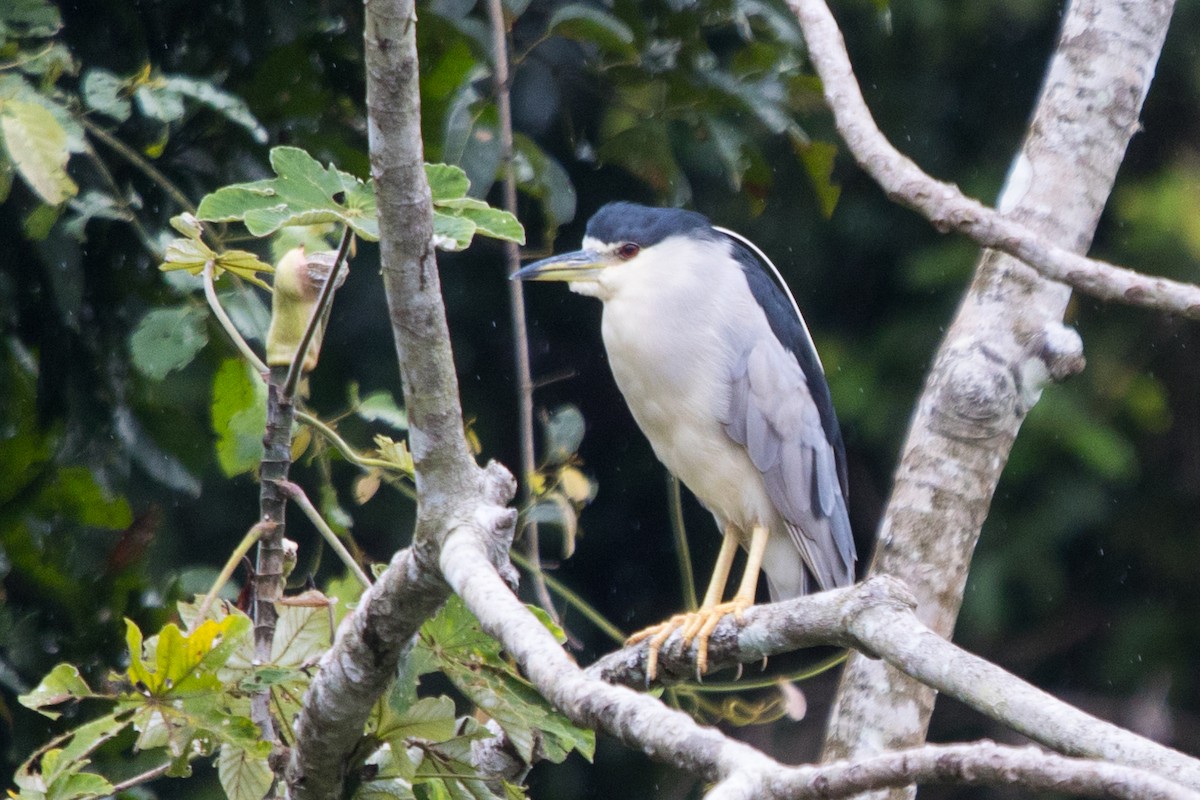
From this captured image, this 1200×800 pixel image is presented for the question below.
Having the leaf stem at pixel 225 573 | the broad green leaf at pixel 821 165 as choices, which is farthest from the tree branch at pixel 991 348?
the leaf stem at pixel 225 573

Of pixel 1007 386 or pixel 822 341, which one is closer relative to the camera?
pixel 1007 386

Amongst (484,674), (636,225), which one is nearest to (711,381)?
(636,225)

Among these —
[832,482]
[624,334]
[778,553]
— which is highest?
[624,334]

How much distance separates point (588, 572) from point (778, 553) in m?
1.14

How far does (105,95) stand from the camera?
1924 millimetres

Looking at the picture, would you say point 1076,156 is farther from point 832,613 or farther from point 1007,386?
point 832,613

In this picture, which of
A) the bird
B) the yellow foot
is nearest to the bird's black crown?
the bird

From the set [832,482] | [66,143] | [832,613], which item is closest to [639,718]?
[832,613]

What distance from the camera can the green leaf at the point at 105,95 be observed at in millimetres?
1910

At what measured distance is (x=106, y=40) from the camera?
2215 mm

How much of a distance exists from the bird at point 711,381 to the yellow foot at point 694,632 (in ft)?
0.50

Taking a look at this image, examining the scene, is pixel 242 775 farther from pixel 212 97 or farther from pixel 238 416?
pixel 212 97

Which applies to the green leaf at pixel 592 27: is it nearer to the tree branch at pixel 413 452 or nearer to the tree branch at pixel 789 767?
the tree branch at pixel 413 452

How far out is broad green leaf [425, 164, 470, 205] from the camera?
54.0 inches
